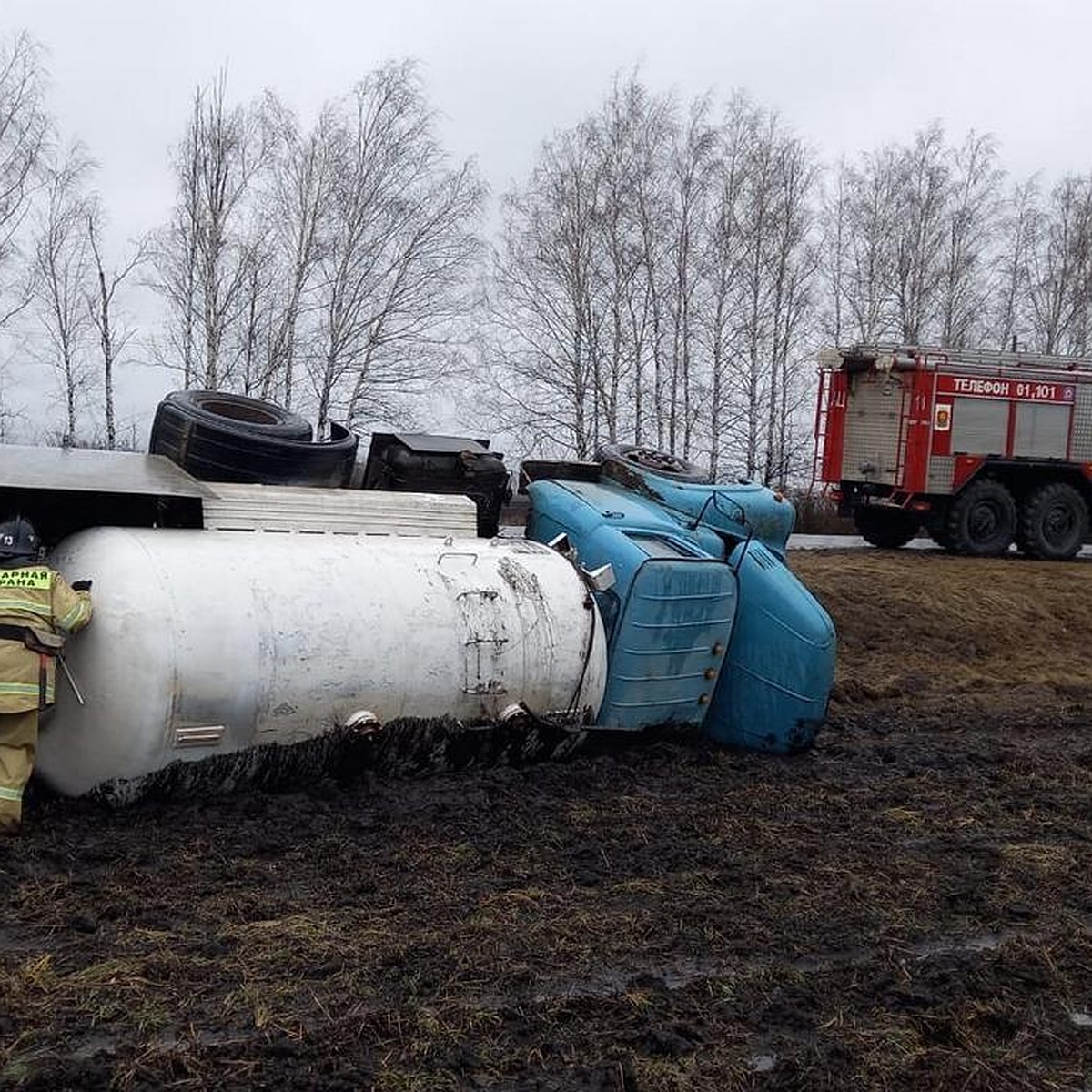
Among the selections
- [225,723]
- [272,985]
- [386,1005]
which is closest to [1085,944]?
[386,1005]

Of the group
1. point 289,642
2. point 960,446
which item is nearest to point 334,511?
point 289,642

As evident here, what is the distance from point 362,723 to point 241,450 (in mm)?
1648

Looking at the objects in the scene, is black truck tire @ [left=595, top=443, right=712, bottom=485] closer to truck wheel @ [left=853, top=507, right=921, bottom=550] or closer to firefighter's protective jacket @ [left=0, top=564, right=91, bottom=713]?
firefighter's protective jacket @ [left=0, top=564, right=91, bottom=713]

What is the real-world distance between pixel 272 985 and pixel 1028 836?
357cm

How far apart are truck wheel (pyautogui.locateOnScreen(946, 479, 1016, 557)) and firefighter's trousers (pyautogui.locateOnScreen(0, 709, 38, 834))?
13.3 m

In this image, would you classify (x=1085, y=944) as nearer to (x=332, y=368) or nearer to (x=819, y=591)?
(x=819, y=591)

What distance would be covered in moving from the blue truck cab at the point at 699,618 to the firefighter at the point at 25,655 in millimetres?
2638

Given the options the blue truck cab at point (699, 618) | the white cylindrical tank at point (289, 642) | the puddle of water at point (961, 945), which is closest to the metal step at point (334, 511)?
the white cylindrical tank at point (289, 642)

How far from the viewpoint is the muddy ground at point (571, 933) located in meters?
3.36

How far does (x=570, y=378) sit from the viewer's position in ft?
84.2

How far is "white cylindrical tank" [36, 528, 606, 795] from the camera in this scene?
5.11m

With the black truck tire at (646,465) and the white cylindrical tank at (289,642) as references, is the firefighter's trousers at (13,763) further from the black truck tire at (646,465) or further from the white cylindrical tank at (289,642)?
the black truck tire at (646,465)

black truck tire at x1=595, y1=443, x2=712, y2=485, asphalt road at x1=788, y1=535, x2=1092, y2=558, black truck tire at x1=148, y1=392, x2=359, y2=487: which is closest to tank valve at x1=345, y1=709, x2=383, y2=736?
black truck tire at x1=148, y1=392, x2=359, y2=487

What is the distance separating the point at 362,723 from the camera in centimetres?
559
